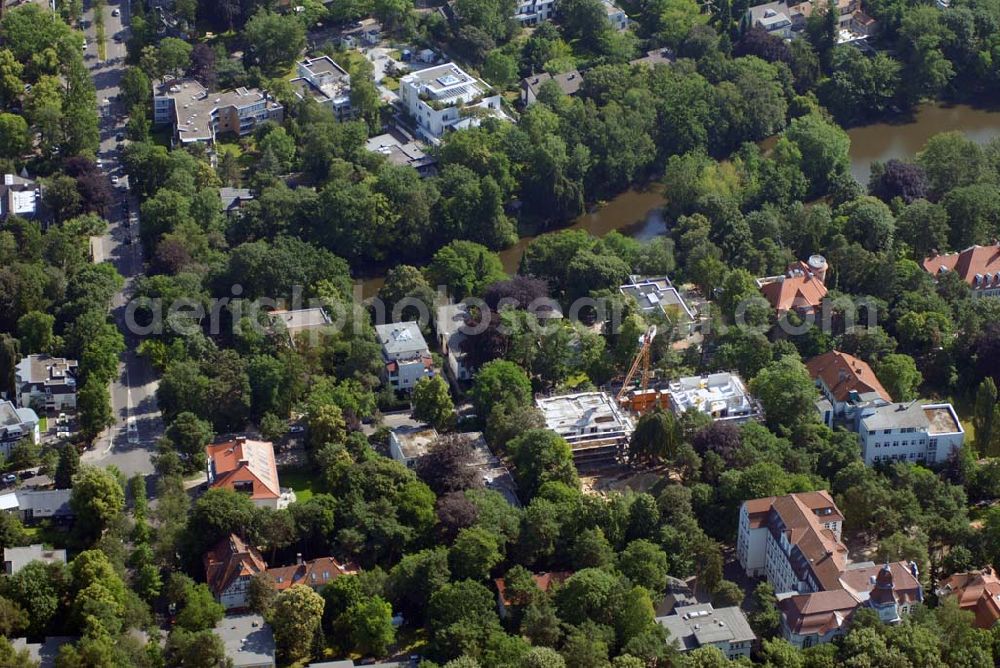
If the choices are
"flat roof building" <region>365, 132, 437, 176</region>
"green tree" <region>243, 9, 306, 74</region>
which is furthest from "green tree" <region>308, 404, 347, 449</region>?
"green tree" <region>243, 9, 306, 74</region>

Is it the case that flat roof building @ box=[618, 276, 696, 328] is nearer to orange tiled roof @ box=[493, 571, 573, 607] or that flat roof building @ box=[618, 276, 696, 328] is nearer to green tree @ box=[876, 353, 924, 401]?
green tree @ box=[876, 353, 924, 401]

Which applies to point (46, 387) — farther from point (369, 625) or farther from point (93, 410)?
point (369, 625)

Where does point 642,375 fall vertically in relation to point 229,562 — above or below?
below

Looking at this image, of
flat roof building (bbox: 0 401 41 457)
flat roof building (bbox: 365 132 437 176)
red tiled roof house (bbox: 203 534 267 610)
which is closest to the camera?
red tiled roof house (bbox: 203 534 267 610)

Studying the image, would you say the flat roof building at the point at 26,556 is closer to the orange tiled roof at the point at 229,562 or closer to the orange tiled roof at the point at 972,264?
the orange tiled roof at the point at 229,562

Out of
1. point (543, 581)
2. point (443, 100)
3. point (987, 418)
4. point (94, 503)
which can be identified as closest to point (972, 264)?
point (987, 418)

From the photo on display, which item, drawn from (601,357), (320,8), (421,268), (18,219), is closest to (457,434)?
(601,357)
